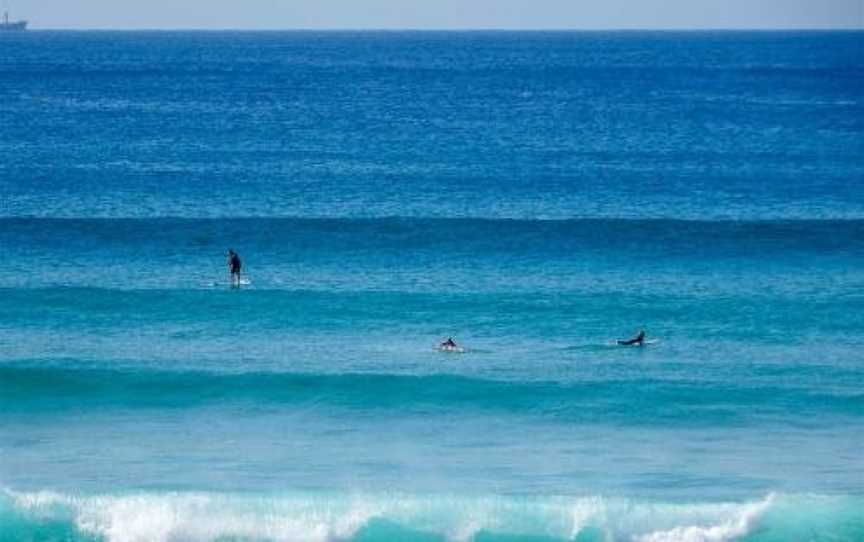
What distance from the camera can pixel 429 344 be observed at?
47.3 meters

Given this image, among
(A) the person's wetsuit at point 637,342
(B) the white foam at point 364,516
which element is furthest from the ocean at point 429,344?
(A) the person's wetsuit at point 637,342

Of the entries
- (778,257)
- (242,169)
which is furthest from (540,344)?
(242,169)

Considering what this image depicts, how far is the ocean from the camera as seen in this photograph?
107 feet

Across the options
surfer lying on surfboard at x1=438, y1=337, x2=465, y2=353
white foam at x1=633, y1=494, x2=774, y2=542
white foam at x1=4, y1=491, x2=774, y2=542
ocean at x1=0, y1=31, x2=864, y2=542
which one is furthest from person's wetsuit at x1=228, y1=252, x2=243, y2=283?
white foam at x1=633, y1=494, x2=774, y2=542

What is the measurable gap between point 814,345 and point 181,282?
22.4m

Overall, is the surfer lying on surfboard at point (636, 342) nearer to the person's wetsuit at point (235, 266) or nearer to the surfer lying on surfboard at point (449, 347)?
the surfer lying on surfboard at point (449, 347)

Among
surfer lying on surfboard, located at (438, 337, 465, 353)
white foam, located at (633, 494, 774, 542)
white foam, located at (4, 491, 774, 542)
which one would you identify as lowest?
white foam, located at (633, 494, 774, 542)

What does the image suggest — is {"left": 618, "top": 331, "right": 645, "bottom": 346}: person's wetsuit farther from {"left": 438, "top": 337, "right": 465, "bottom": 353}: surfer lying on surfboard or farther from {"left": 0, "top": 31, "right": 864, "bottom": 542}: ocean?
{"left": 438, "top": 337, "right": 465, "bottom": 353}: surfer lying on surfboard

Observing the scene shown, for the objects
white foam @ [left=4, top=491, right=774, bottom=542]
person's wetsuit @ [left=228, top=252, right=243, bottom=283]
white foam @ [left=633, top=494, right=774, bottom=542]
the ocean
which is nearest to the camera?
white foam @ [left=633, top=494, right=774, bottom=542]

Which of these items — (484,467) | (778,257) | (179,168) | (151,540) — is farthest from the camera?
(179,168)

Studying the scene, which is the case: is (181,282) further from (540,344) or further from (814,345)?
(814,345)

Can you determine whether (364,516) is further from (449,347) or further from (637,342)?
(637,342)

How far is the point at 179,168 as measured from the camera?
85312mm

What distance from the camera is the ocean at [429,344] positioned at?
32.7m
